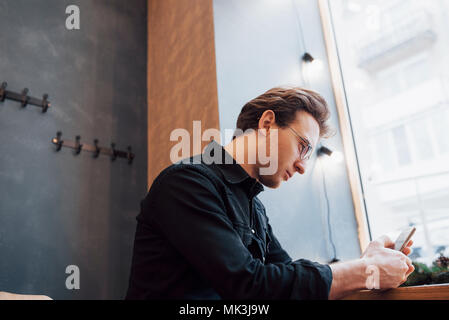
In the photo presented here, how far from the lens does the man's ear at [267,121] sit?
4.11ft

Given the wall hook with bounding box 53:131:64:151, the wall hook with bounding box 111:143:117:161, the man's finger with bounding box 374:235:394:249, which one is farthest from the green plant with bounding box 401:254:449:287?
the wall hook with bounding box 53:131:64:151

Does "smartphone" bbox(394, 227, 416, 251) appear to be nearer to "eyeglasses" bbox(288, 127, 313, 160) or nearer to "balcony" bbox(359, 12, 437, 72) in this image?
"eyeglasses" bbox(288, 127, 313, 160)

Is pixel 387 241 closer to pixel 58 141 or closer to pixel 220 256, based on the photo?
pixel 220 256

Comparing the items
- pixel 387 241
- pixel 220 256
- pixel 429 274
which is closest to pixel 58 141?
pixel 220 256

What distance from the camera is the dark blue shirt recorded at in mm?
831

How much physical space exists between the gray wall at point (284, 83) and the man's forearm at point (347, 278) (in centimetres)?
92

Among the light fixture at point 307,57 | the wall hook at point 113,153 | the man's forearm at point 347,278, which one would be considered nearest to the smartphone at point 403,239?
the man's forearm at point 347,278

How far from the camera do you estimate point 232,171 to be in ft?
3.82

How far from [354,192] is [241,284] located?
1725 millimetres

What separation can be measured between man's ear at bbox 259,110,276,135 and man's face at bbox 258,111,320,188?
20 mm

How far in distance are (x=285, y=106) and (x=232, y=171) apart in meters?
0.29

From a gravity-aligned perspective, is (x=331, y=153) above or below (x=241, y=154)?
above

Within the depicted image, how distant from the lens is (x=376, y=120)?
2527mm

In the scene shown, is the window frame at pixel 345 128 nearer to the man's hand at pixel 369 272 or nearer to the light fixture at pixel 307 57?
the light fixture at pixel 307 57
